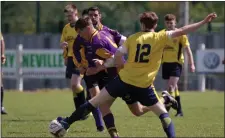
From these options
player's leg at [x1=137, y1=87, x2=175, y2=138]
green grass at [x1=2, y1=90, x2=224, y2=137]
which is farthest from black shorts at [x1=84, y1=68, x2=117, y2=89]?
player's leg at [x1=137, y1=87, x2=175, y2=138]

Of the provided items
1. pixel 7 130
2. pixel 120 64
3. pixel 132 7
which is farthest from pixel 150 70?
pixel 132 7

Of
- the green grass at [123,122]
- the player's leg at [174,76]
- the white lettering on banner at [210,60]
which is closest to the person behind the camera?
the green grass at [123,122]

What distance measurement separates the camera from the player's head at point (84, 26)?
33.5 feet

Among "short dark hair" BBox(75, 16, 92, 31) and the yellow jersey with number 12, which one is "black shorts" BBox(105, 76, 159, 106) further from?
"short dark hair" BBox(75, 16, 92, 31)

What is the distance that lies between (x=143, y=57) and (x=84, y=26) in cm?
140

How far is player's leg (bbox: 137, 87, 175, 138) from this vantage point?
9.34 metres

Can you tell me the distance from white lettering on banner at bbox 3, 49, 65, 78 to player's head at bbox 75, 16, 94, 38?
1769cm

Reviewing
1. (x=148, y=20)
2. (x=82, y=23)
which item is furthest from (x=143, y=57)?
(x=82, y=23)

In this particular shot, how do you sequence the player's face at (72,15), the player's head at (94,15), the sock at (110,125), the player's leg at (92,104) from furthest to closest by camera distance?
the player's face at (72,15) → the player's head at (94,15) → the sock at (110,125) → the player's leg at (92,104)

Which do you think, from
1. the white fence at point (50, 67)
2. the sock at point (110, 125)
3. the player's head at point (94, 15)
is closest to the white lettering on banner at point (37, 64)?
the white fence at point (50, 67)

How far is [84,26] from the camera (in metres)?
10.3

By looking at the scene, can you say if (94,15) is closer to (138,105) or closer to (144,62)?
(138,105)

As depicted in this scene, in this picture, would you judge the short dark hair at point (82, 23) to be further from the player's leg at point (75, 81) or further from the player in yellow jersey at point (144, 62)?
the player's leg at point (75, 81)

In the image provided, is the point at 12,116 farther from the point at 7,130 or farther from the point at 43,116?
the point at 7,130
